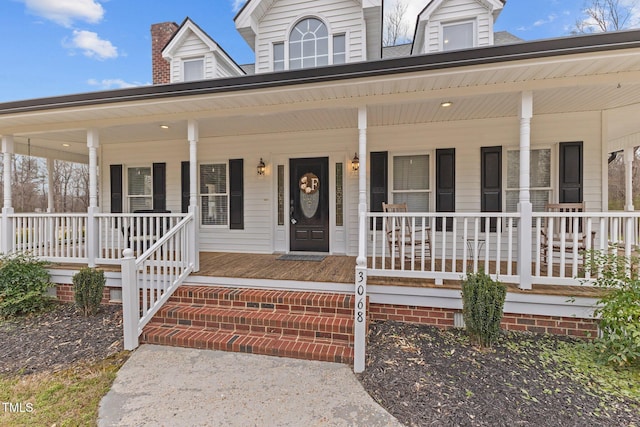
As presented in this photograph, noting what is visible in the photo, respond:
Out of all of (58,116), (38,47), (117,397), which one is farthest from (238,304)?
(38,47)

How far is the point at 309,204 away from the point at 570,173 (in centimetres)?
451

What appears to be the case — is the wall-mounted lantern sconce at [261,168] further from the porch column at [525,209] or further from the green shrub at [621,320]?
the green shrub at [621,320]

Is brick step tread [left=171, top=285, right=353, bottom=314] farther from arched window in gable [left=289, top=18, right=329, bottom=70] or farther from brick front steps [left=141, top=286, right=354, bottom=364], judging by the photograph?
arched window in gable [left=289, top=18, right=329, bottom=70]

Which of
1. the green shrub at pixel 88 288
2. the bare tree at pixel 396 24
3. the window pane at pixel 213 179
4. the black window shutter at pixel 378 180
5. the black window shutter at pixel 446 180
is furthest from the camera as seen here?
the bare tree at pixel 396 24

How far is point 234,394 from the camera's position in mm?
2645

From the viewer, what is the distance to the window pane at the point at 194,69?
7226 mm

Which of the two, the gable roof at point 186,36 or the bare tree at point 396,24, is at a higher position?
the bare tree at point 396,24

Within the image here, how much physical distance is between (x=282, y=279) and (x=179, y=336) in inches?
53.1

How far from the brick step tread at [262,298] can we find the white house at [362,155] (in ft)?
0.48

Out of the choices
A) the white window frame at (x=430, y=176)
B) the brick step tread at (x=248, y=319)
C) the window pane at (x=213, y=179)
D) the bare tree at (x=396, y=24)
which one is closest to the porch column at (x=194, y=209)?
the brick step tread at (x=248, y=319)

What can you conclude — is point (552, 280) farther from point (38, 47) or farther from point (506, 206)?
point (38, 47)

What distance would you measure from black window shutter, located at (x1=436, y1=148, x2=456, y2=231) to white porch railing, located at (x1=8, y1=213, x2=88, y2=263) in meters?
5.99

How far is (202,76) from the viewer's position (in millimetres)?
7219

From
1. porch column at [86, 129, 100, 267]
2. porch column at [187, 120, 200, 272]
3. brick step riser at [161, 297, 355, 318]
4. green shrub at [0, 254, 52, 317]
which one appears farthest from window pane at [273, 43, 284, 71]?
green shrub at [0, 254, 52, 317]
